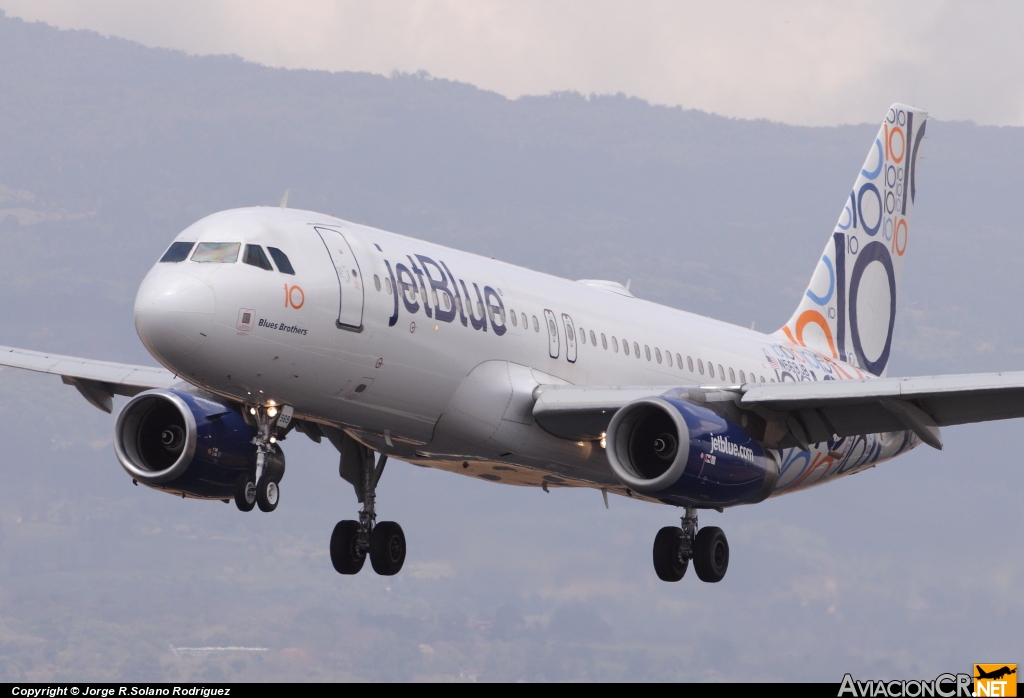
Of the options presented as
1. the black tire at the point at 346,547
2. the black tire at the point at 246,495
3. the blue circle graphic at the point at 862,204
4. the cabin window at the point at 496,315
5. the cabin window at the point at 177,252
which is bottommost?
the black tire at the point at 346,547

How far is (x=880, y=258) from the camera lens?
4281cm

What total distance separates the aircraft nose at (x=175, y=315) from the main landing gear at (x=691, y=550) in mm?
13186

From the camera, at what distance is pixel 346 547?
31156 mm

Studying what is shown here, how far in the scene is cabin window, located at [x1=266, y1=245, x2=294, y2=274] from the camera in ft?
78.6

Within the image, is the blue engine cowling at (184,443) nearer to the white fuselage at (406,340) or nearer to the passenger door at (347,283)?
the white fuselage at (406,340)

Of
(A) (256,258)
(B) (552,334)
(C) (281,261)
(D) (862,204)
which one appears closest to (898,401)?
(B) (552,334)

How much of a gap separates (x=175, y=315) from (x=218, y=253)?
1.49 metres

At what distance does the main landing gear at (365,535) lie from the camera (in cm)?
3112

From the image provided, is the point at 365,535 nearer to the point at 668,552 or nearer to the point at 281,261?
the point at 668,552

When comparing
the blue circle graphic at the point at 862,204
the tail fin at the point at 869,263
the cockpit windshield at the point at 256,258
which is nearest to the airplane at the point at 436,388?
the cockpit windshield at the point at 256,258

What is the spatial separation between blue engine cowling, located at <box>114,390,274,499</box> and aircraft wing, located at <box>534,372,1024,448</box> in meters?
5.49

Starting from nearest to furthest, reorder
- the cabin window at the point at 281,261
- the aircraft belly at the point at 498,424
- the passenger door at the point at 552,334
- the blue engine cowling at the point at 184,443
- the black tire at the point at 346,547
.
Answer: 1. the cabin window at the point at 281,261
2. the aircraft belly at the point at 498,424
3. the blue engine cowling at the point at 184,443
4. the passenger door at the point at 552,334
5. the black tire at the point at 346,547

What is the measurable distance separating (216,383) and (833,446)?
1617 cm

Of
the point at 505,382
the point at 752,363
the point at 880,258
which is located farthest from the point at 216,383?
the point at 880,258
